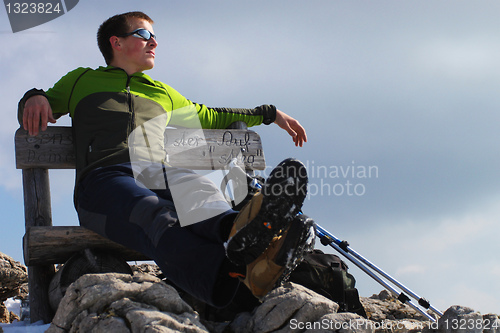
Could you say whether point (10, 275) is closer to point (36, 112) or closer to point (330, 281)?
point (36, 112)

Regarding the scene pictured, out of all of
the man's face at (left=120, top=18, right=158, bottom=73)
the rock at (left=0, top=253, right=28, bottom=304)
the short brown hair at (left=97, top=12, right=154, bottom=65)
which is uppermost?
the short brown hair at (left=97, top=12, right=154, bottom=65)

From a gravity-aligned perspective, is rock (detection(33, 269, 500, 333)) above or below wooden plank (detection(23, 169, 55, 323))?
below

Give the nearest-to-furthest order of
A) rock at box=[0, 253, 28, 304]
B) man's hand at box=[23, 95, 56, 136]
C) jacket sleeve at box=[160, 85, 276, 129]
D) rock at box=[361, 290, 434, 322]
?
1. man's hand at box=[23, 95, 56, 136]
2. jacket sleeve at box=[160, 85, 276, 129]
3. rock at box=[0, 253, 28, 304]
4. rock at box=[361, 290, 434, 322]

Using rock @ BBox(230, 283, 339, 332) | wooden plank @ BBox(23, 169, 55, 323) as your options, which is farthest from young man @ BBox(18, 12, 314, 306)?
rock @ BBox(230, 283, 339, 332)

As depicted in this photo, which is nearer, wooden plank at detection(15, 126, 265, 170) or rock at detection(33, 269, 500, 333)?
rock at detection(33, 269, 500, 333)

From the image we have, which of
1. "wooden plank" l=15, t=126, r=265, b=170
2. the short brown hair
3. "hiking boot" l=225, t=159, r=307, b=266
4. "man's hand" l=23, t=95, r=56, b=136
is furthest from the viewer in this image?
the short brown hair

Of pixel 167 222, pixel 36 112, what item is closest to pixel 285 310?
pixel 167 222

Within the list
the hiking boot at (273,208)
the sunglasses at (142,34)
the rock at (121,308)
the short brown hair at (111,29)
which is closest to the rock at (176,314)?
the rock at (121,308)

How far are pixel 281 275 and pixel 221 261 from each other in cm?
39

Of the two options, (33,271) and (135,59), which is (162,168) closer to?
(135,59)

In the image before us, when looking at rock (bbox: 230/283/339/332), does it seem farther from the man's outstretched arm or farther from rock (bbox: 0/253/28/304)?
rock (bbox: 0/253/28/304)

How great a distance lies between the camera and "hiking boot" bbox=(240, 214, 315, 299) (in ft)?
8.93

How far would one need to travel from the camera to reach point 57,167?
5387 millimetres

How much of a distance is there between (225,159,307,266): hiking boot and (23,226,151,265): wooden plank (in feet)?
8.60
